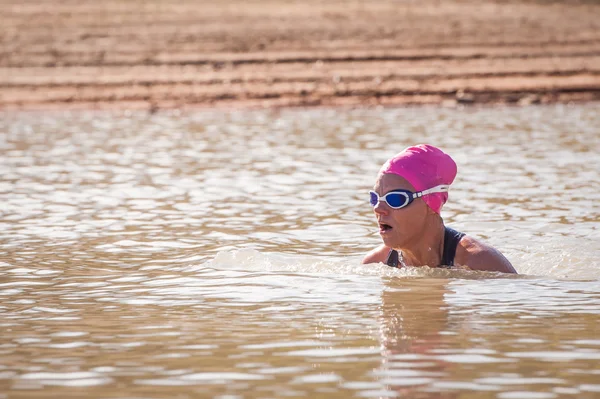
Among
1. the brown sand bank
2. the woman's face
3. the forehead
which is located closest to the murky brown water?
the woman's face

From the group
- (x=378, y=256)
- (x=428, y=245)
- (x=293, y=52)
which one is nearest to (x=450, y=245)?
(x=428, y=245)

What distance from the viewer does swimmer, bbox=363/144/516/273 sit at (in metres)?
6.89

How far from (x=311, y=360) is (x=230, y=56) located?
24.1 m

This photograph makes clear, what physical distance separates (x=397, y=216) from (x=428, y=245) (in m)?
0.32

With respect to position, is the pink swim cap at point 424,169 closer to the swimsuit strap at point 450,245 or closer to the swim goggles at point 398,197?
the swim goggles at point 398,197

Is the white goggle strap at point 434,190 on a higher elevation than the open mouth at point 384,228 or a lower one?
higher

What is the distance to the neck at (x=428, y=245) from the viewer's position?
703 centimetres

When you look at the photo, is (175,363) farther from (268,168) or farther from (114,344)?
A: (268,168)

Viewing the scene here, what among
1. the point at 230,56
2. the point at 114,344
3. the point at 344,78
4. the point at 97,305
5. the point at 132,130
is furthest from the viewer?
the point at 230,56

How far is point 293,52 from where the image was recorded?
29.1m

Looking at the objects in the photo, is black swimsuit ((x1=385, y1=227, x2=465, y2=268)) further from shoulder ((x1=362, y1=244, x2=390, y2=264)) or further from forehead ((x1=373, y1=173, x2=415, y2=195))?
shoulder ((x1=362, y1=244, x2=390, y2=264))

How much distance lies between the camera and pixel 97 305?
6887 millimetres

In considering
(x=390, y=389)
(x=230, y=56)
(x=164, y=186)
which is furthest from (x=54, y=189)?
(x=230, y=56)

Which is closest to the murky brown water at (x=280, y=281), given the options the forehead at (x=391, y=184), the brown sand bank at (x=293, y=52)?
the forehead at (x=391, y=184)
